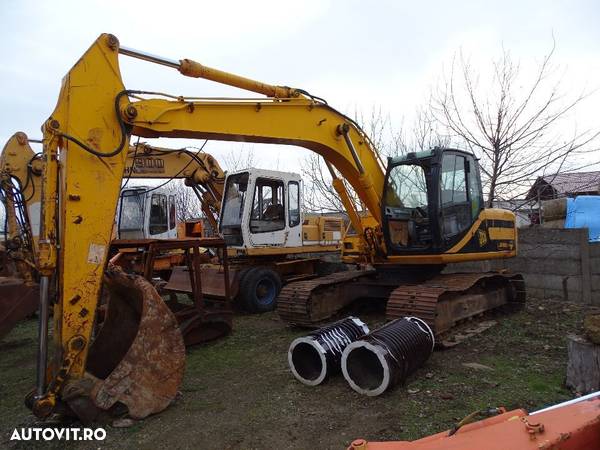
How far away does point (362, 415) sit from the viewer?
3941 mm

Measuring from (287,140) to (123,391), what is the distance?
348 centimetres

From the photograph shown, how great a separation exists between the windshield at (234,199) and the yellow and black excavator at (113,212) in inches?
94.6

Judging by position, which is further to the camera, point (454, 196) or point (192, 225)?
point (192, 225)

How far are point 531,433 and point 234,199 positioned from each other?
779 cm

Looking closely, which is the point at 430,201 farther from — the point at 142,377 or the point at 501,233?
the point at 142,377

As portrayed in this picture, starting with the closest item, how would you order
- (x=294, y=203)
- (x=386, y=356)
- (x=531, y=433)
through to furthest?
(x=531, y=433)
(x=386, y=356)
(x=294, y=203)

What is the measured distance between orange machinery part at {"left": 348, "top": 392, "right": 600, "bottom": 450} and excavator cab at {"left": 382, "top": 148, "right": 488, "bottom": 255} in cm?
439

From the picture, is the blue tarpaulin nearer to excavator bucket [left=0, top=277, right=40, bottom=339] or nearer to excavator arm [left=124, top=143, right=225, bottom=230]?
excavator arm [left=124, top=143, right=225, bottom=230]

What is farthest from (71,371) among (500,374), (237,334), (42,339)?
(500,374)

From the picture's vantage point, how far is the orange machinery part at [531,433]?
1.85 m

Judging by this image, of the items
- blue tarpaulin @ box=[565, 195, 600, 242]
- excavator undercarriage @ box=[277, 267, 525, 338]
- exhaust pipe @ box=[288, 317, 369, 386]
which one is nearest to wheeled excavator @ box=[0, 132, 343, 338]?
excavator undercarriage @ box=[277, 267, 525, 338]

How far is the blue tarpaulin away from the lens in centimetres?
1165

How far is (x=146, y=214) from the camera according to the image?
11359 millimetres

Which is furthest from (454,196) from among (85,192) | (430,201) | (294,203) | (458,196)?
(85,192)
